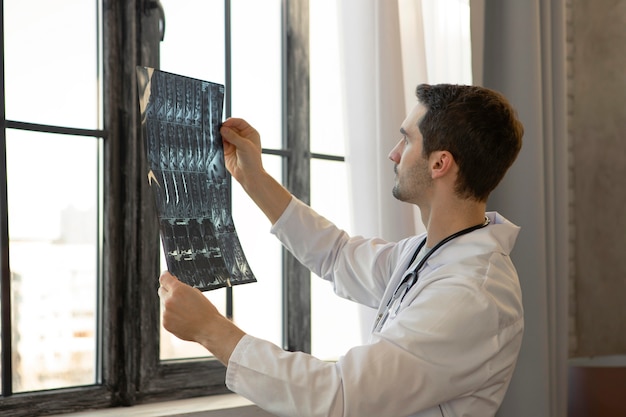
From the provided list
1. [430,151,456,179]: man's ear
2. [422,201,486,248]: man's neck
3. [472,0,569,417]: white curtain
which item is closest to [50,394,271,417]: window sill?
[422,201,486,248]: man's neck

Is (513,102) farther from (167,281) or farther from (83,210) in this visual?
(167,281)

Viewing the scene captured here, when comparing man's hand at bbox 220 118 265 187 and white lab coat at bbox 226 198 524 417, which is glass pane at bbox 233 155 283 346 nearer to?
man's hand at bbox 220 118 265 187

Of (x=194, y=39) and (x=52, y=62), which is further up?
(x=194, y=39)

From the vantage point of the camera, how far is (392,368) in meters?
1.46

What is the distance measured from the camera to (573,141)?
3125 millimetres

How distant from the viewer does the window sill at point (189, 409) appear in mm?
1919

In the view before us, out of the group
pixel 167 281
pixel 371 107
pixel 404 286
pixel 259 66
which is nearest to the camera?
pixel 167 281

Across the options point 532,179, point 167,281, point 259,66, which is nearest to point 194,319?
point 167,281

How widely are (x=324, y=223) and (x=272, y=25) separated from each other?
734 millimetres

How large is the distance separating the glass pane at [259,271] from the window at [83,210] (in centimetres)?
19

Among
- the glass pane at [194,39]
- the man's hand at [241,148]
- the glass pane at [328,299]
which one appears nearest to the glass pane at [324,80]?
the glass pane at [328,299]

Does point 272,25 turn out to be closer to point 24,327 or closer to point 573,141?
point 24,327

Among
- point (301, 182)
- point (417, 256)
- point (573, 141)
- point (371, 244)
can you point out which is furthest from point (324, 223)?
point (573, 141)

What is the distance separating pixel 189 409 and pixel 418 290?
28.2 inches
